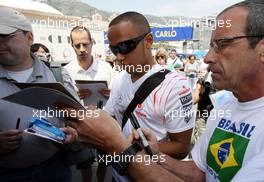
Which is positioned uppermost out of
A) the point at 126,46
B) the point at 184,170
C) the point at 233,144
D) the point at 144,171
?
the point at 126,46

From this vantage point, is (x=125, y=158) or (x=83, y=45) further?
(x=83, y=45)

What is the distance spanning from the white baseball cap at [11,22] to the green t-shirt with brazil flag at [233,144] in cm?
161

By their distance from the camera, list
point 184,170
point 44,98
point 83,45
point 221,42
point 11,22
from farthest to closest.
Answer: point 83,45 < point 11,22 < point 184,170 < point 221,42 < point 44,98

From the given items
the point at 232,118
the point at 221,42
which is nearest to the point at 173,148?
the point at 232,118

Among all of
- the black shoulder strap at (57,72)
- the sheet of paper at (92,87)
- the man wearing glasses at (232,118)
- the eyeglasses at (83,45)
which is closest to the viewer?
the man wearing glasses at (232,118)

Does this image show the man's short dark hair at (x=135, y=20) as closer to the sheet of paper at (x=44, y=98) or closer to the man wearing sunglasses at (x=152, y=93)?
the man wearing sunglasses at (x=152, y=93)

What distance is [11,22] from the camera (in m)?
2.40

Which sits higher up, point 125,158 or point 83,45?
point 83,45

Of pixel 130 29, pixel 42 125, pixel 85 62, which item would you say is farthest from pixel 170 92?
pixel 85 62

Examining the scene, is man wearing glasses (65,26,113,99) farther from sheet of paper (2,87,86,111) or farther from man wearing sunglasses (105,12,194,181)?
sheet of paper (2,87,86,111)

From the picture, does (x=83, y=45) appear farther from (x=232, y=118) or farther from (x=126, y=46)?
(x=232, y=118)

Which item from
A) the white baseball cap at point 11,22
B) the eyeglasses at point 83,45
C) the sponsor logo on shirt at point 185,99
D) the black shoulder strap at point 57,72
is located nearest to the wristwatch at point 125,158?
the sponsor logo on shirt at point 185,99

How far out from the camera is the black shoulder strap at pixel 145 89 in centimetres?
216

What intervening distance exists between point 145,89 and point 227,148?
823mm
